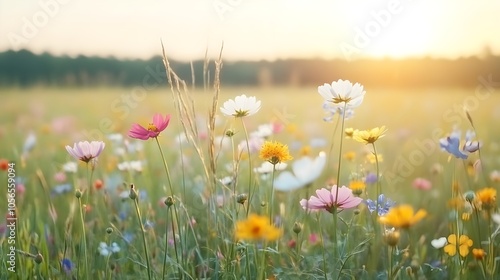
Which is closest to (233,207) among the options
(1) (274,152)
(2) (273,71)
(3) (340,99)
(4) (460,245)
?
(1) (274,152)

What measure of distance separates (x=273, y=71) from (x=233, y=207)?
16.2 ft

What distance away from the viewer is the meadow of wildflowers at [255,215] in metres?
1.15

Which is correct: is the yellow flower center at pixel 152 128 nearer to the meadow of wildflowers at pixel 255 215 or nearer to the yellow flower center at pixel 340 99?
the meadow of wildflowers at pixel 255 215

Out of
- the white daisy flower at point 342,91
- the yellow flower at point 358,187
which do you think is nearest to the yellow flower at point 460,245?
the yellow flower at point 358,187

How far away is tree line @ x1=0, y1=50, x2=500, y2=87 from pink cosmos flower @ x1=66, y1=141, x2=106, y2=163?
13.6ft

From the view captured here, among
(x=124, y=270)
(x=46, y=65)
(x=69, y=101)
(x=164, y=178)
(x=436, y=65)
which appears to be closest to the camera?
(x=124, y=270)

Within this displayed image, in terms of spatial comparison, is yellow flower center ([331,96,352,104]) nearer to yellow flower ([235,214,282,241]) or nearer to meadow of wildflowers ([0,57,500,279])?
meadow of wildflowers ([0,57,500,279])

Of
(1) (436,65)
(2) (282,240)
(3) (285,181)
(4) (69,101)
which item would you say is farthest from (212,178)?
(1) (436,65)

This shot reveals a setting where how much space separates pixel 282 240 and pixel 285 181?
46 centimetres

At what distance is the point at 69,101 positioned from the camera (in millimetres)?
5543

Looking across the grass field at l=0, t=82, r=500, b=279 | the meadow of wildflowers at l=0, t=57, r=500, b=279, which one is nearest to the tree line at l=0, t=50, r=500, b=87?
the grass field at l=0, t=82, r=500, b=279

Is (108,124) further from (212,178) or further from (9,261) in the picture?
(212,178)

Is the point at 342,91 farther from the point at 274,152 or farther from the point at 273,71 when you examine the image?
the point at 273,71

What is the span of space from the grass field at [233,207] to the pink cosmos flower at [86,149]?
0.16ft
